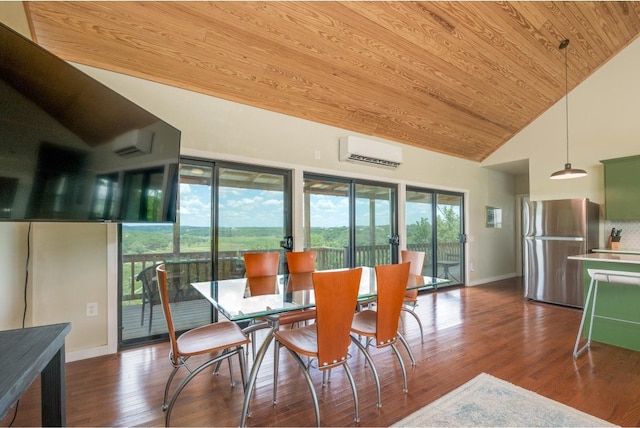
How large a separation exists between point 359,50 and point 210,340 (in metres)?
3.00

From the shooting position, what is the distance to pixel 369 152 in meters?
4.29

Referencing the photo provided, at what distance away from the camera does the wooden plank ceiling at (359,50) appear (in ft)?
7.81

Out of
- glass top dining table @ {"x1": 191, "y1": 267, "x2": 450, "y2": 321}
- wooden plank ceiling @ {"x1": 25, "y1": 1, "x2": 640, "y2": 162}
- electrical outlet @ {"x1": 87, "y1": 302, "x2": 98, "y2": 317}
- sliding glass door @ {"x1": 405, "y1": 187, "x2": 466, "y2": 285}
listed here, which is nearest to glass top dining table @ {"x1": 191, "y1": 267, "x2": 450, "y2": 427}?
glass top dining table @ {"x1": 191, "y1": 267, "x2": 450, "y2": 321}

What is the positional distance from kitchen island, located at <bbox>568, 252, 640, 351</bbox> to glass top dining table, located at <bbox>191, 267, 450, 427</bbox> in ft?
5.89

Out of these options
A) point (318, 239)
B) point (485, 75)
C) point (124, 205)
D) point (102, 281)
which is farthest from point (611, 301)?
point (102, 281)

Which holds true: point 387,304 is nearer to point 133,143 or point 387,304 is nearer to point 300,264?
point 300,264

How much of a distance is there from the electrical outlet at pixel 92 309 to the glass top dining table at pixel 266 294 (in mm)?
1065

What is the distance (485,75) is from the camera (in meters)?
3.82

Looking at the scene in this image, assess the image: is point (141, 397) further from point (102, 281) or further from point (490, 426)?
point (490, 426)

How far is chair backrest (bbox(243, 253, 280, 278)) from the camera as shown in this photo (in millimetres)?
2859

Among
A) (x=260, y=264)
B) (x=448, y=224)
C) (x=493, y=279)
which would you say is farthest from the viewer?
(x=493, y=279)

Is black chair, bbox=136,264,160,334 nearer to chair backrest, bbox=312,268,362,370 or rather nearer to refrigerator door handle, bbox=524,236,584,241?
chair backrest, bbox=312,268,362,370

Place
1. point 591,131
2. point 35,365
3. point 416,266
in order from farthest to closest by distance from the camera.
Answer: point 591,131 < point 416,266 < point 35,365

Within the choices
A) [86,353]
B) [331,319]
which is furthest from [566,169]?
[86,353]
